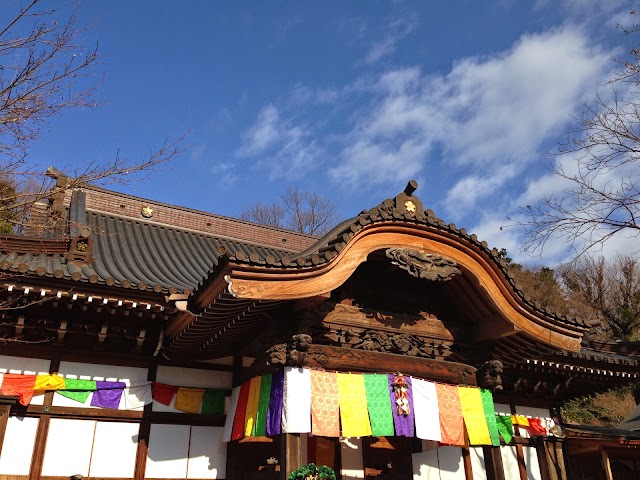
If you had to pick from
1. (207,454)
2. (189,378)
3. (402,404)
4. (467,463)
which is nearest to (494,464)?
(402,404)

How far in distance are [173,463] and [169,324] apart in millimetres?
2151

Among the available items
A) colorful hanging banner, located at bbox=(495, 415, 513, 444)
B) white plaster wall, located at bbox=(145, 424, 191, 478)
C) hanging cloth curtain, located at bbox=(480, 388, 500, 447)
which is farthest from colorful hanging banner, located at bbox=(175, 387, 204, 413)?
colorful hanging banner, located at bbox=(495, 415, 513, 444)

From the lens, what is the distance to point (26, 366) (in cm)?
759

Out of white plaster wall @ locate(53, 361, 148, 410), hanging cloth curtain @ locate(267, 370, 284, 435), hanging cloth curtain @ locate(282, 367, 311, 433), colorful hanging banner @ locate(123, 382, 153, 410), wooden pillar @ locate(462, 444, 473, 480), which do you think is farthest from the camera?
wooden pillar @ locate(462, 444, 473, 480)

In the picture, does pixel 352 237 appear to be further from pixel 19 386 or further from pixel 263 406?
pixel 19 386

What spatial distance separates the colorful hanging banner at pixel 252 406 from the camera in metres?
7.27

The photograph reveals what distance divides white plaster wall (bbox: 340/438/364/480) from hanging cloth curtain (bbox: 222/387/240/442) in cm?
231

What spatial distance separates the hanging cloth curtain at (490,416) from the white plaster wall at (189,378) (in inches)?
165

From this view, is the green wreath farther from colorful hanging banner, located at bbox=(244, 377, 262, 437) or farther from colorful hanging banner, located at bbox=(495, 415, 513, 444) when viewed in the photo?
colorful hanging banner, located at bbox=(495, 415, 513, 444)

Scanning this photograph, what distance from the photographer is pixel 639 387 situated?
1046 inches

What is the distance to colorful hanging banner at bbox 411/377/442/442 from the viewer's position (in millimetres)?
7653

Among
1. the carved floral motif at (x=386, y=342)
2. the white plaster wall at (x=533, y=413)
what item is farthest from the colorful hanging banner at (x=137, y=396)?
the white plaster wall at (x=533, y=413)

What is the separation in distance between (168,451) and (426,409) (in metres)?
3.99

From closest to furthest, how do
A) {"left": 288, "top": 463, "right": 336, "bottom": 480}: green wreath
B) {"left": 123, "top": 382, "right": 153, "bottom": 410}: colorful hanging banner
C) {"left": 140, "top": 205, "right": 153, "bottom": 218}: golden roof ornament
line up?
{"left": 288, "top": 463, "right": 336, "bottom": 480}: green wreath → {"left": 123, "top": 382, "right": 153, "bottom": 410}: colorful hanging banner → {"left": 140, "top": 205, "right": 153, "bottom": 218}: golden roof ornament
